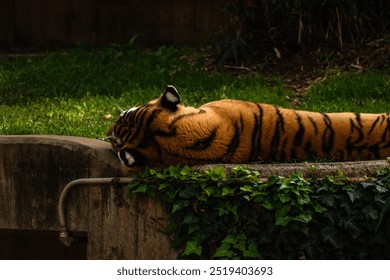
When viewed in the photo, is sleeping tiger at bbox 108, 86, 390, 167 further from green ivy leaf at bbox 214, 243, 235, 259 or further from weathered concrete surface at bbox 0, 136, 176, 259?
green ivy leaf at bbox 214, 243, 235, 259

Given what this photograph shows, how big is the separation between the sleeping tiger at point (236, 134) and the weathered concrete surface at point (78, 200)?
24 cm

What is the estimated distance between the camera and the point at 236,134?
6.45 meters

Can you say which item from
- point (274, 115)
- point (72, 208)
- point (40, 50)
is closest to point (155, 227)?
point (72, 208)

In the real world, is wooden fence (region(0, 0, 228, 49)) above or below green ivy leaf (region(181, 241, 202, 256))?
above

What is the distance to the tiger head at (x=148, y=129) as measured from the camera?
640 centimetres

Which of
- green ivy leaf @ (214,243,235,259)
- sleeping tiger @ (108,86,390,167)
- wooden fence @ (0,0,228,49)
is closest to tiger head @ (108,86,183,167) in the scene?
sleeping tiger @ (108,86,390,167)

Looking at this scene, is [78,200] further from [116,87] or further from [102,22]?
[102,22]

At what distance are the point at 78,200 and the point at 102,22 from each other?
6149 mm

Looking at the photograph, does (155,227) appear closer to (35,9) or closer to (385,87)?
(385,87)

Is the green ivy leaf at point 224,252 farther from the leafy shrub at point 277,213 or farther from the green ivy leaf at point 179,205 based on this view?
the green ivy leaf at point 179,205

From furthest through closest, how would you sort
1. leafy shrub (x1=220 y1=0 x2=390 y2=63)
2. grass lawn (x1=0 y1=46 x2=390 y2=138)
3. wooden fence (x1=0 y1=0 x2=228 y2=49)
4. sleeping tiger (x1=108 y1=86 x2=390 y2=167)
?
wooden fence (x1=0 y1=0 x2=228 y2=49), leafy shrub (x1=220 y1=0 x2=390 y2=63), grass lawn (x1=0 y1=46 x2=390 y2=138), sleeping tiger (x1=108 y1=86 x2=390 y2=167)

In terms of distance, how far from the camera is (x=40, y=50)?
40.7 feet

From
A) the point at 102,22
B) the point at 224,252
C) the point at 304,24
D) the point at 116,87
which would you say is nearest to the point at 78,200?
the point at 224,252

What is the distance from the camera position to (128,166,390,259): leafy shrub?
6254mm
